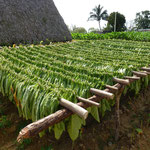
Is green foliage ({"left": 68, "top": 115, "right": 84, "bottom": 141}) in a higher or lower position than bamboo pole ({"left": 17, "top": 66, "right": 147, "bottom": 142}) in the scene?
lower

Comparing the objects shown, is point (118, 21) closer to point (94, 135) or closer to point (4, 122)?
point (94, 135)

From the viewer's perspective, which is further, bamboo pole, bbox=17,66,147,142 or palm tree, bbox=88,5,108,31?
palm tree, bbox=88,5,108,31

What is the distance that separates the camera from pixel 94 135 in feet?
8.27

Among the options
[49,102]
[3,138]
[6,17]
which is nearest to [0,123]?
[3,138]

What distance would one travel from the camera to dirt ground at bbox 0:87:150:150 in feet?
7.48

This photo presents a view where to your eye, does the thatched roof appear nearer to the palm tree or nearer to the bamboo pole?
the bamboo pole

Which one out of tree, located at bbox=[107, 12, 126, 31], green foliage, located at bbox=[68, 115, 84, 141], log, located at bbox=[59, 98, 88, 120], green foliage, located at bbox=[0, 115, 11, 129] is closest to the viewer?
log, located at bbox=[59, 98, 88, 120]

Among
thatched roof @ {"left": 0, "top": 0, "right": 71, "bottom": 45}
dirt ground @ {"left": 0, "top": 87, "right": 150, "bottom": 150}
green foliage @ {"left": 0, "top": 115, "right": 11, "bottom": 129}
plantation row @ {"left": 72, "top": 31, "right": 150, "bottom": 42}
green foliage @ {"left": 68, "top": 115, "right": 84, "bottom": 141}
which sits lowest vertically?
dirt ground @ {"left": 0, "top": 87, "right": 150, "bottom": 150}

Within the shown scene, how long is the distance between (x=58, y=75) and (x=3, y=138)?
1501mm

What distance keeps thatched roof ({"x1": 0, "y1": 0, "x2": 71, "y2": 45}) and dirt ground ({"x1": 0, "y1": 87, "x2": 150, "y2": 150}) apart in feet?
14.9

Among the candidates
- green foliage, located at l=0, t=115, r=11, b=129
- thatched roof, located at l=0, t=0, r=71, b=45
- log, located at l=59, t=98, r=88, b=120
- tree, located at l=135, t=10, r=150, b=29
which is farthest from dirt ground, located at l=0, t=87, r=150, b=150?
tree, located at l=135, t=10, r=150, b=29

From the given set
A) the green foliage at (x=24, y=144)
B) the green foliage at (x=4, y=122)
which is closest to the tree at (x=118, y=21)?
the green foliage at (x=4, y=122)

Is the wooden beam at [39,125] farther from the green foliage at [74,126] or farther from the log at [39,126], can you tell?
the green foliage at [74,126]

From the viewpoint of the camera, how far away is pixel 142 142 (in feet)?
8.30
